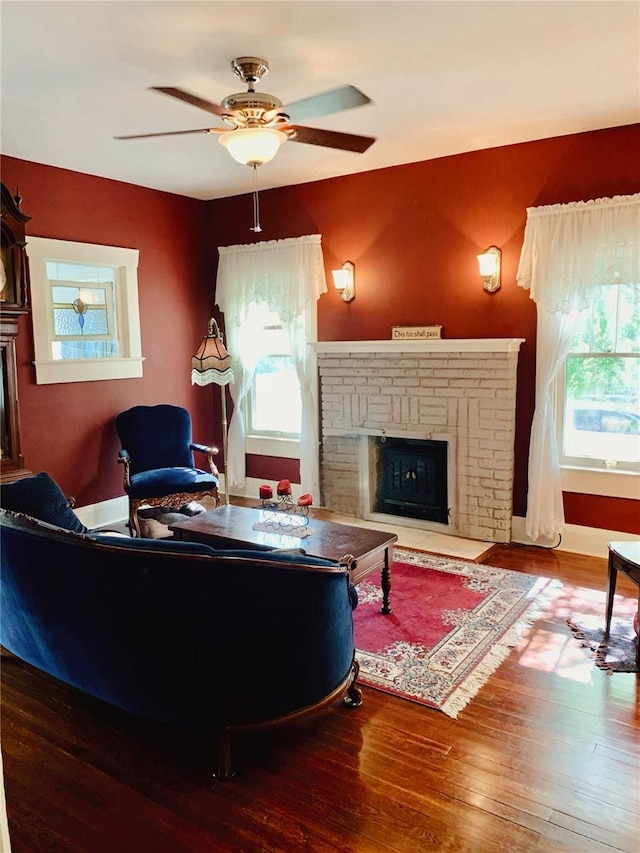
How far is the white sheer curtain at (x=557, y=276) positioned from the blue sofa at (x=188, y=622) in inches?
97.1

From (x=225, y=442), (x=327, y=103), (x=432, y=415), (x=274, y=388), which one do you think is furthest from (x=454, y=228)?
(x=225, y=442)

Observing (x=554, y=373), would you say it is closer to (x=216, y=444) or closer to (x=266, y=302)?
(x=266, y=302)

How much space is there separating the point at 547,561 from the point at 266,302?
10.3 feet

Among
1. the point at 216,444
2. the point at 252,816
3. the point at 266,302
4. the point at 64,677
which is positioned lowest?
the point at 252,816

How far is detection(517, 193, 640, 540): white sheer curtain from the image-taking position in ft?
13.0

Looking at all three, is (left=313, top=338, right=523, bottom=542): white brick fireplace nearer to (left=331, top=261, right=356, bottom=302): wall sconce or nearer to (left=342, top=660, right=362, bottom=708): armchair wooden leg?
(left=331, top=261, right=356, bottom=302): wall sconce

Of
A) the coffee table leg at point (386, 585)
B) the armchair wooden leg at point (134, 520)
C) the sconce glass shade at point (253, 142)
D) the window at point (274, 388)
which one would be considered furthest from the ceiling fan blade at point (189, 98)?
the window at point (274, 388)

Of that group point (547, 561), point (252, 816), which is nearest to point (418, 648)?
point (252, 816)

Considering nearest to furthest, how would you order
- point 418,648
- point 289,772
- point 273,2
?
point 289,772
point 273,2
point 418,648

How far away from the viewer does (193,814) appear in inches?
79.7

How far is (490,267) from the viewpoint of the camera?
14.5 feet

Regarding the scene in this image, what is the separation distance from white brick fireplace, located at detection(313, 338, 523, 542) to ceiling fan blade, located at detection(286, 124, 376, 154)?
→ 6.38 ft

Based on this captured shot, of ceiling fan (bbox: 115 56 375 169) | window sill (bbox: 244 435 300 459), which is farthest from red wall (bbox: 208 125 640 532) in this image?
ceiling fan (bbox: 115 56 375 169)

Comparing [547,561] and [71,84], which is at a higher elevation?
[71,84]
